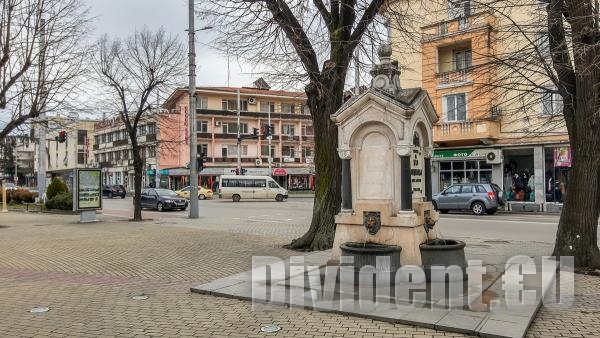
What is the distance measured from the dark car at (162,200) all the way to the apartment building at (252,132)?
27.5 m

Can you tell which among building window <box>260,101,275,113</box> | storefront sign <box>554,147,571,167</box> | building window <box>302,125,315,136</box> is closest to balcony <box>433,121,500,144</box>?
storefront sign <box>554,147,571,167</box>

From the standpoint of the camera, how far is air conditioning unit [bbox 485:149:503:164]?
95.5 ft

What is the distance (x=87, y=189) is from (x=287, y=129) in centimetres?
4900

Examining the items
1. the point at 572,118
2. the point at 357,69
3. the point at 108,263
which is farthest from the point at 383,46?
the point at 108,263

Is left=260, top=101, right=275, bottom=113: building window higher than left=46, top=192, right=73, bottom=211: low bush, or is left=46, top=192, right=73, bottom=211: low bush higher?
left=260, top=101, right=275, bottom=113: building window

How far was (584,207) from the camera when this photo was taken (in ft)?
30.7

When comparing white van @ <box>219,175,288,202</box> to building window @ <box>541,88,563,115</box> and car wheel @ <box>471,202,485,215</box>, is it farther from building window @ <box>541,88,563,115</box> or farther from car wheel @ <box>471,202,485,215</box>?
building window @ <box>541,88,563,115</box>

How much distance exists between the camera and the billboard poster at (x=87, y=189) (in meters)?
21.1

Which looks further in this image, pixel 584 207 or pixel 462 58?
pixel 462 58

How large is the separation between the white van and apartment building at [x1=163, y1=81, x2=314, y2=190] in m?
15.6

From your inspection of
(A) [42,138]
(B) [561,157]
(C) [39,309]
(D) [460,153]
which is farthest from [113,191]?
(C) [39,309]

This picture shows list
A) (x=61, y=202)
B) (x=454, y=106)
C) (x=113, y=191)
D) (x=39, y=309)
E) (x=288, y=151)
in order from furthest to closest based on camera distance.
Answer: (x=288, y=151)
(x=113, y=191)
(x=454, y=106)
(x=61, y=202)
(x=39, y=309)

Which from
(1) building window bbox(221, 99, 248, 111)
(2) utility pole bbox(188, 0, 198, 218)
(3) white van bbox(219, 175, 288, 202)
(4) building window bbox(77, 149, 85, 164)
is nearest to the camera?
(2) utility pole bbox(188, 0, 198, 218)

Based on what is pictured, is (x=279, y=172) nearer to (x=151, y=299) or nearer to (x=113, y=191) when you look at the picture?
(x=113, y=191)
